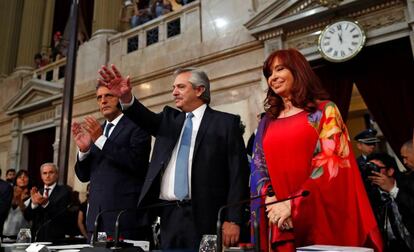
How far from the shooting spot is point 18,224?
150 inches

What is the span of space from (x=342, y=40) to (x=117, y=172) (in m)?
3.81

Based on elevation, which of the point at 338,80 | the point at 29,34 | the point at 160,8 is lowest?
the point at 338,80

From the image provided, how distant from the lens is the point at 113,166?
2172mm

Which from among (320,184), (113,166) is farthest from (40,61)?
(320,184)

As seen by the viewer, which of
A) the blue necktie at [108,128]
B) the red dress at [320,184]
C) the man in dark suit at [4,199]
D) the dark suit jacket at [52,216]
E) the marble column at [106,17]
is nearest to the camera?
the red dress at [320,184]

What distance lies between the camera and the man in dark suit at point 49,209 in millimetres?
2773

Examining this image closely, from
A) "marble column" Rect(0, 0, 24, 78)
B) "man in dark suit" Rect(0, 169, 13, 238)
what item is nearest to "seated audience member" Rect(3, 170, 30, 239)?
"man in dark suit" Rect(0, 169, 13, 238)

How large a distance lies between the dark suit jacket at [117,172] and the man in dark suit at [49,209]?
0.55m

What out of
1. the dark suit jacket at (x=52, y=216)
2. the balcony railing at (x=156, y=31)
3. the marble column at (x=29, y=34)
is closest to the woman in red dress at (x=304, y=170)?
the dark suit jacket at (x=52, y=216)

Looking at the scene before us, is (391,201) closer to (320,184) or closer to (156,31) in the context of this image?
(320,184)

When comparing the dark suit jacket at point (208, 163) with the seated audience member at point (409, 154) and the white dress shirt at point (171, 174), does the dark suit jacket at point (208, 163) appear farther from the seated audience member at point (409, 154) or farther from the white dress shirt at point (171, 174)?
the seated audience member at point (409, 154)

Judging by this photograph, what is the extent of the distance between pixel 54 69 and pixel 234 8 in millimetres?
5196

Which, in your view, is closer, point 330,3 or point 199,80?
point 199,80

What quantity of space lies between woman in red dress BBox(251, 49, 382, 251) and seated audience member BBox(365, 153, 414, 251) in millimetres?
1614
